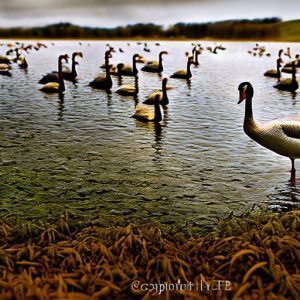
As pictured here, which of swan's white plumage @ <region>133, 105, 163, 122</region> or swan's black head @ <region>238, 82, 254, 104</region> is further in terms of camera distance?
swan's white plumage @ <region>133, 105, 163, 122</region>

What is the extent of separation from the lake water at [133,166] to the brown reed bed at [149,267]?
3.89 meters

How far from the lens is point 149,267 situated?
5312 mm

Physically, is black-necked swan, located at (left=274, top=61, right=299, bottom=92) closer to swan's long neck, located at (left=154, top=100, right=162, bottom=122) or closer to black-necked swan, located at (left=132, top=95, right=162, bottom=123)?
black-necked swan, located at (left=132, top=95, right=162, bottom=123)

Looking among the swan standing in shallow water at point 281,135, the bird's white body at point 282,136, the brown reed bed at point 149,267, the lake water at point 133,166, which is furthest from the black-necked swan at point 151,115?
the brown reed bed at point 149,267

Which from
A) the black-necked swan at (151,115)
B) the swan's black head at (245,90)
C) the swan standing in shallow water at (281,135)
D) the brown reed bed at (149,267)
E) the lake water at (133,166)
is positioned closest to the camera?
Answer: the brown reed bed at (149,267)

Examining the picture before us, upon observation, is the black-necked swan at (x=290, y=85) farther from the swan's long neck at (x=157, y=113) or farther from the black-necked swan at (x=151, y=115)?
the swan's long neck at (x=157, y=113)

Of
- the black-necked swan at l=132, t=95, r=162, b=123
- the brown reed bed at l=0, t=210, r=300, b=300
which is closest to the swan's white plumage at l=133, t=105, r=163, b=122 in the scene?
the black-necked swan at l=132, t=95, r=162, b=123

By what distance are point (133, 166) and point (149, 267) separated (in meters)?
9.24

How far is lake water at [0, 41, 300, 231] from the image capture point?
10.9 metres

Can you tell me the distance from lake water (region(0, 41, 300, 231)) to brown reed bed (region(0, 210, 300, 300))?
12.8 ft

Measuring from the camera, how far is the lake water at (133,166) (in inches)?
429

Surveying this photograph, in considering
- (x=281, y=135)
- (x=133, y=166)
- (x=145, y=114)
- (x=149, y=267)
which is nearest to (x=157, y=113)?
(x=145, y=114)

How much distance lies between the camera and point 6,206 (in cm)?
1080

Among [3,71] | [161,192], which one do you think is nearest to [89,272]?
[161,192]
